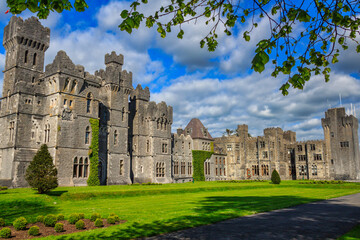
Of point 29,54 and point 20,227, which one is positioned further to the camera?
point 29,54

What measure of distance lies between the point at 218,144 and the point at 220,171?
10.0m

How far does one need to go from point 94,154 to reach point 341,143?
202 ft

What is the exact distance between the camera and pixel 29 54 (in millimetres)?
37656

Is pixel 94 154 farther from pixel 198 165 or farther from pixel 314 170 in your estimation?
pixel 314 170

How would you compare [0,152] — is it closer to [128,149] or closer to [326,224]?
[128,149]

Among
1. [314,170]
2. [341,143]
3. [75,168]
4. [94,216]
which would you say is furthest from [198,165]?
[94,216]

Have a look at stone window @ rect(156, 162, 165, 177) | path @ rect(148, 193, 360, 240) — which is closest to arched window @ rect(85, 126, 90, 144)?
stone window @ rect(156, 162, 165, 177)

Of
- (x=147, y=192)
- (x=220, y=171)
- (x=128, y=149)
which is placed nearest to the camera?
(x=147, y=192)

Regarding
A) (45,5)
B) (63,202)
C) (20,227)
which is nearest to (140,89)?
(63,202)

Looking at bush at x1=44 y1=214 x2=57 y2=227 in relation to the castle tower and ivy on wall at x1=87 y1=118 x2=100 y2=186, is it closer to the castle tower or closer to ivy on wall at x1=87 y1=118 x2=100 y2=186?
ivy on wall at x1=87 y1=118 x2=100 y2=186

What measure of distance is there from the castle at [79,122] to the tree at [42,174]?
943 centimetres

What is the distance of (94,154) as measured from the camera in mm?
36875

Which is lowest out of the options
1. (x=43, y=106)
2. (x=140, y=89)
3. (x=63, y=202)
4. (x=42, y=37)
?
(x=63, y=202)

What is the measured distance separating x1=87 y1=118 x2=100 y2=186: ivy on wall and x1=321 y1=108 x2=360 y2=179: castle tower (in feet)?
187
